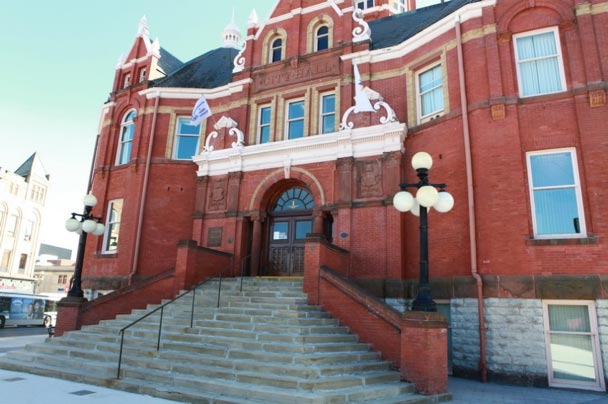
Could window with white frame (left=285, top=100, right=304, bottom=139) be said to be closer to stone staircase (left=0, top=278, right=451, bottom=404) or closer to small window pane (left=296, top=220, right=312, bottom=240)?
small window pane (left=296, top=220, right=312, bottom=240)

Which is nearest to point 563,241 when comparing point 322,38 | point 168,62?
point 322,38

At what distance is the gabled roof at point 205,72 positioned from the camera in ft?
66.8

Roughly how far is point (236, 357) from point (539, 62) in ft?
38.3

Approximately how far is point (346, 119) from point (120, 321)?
9865 mm

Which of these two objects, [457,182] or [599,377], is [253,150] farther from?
[599,377]

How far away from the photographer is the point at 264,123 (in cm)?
1784

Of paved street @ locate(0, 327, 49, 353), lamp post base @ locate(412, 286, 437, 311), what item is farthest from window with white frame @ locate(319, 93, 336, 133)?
paved street @ locate(0, 327, 49, 353)

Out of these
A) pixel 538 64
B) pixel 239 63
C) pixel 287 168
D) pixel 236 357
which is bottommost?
pixel 236 357

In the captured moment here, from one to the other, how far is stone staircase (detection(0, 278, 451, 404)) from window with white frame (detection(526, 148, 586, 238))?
580 centimetres

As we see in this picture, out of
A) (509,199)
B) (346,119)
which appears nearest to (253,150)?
(346,119)

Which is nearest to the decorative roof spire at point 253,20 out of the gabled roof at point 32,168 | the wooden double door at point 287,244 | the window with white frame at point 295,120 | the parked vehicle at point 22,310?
the window with white frame at point 295,120

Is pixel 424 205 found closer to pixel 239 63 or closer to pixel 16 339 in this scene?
pixel 239 63

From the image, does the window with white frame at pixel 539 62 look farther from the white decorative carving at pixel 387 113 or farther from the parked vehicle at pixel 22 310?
the parked vehicle at pixel 22 310

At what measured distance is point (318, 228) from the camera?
48.9 ft
